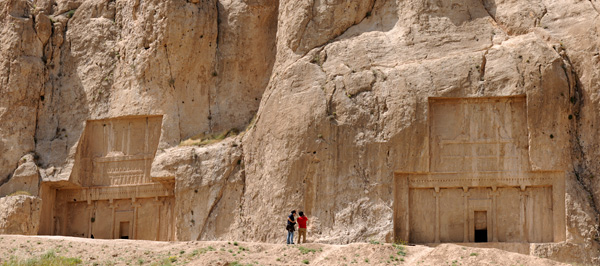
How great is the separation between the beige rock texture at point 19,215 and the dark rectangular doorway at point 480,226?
16.8 meters

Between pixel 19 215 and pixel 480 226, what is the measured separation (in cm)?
1737

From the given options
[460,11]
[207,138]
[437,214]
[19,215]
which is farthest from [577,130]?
[19,215]

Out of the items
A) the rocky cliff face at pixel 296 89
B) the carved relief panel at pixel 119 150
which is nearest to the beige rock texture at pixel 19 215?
the rocky cliff face at pixel 296 89

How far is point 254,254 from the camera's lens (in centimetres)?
2906

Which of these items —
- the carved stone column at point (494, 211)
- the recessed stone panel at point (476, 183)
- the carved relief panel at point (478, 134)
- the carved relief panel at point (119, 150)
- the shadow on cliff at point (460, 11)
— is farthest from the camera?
the carved relief panel at point (119, 150)

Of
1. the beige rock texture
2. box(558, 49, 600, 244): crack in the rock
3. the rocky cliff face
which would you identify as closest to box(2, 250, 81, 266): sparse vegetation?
the rocky cliff face

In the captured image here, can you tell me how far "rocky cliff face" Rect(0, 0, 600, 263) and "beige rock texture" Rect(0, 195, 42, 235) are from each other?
161cm

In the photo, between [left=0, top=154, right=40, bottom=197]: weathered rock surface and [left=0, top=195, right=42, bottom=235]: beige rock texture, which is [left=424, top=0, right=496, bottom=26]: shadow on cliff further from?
[left=0, top=195, right=42, bottom=235]: beige rock texture

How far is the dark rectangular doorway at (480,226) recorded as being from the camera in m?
35.4

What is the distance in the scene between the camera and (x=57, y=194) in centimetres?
4144

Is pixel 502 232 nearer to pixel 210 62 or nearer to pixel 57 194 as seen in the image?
pixel 210 62

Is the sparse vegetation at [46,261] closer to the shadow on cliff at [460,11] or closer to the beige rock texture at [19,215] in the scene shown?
the beige rock texture at [19,215]

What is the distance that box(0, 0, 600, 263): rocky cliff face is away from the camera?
3491 centimetres

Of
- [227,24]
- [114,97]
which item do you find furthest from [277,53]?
[114,97]
